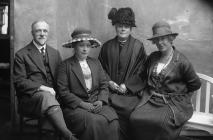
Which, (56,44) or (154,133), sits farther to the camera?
(56,44)

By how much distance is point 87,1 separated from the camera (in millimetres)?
6312

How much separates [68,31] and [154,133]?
2219mm

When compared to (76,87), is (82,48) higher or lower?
higher

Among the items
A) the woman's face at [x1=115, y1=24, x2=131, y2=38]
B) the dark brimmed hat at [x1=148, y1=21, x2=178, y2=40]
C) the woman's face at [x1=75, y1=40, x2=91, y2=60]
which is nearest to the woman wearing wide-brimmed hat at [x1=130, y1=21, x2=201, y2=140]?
the dark brimmed hat at [x1=148, y1=21, x2=178, y2=40]

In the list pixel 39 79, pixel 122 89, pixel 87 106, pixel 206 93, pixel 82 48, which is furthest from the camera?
pixel 206 93

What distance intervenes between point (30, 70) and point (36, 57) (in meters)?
0.19

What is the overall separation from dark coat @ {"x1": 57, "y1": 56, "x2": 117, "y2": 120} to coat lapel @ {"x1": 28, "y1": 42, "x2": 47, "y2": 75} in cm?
26

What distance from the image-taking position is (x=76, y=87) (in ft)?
16.1

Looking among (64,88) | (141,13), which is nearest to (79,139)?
(64,88)

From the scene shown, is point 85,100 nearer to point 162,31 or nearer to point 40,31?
point 40,31

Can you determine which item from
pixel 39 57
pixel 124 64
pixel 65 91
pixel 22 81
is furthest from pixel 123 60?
pixel 22 81

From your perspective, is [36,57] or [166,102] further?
[36,57]

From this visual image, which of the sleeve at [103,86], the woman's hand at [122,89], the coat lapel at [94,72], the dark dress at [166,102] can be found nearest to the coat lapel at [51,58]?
the coat lapel at [94,72]

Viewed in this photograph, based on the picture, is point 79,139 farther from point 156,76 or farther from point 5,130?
point 5,130
